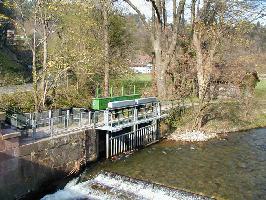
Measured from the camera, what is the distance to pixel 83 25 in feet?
116

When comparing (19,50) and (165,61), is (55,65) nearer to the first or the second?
(165,61)

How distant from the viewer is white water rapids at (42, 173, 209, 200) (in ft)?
52.4

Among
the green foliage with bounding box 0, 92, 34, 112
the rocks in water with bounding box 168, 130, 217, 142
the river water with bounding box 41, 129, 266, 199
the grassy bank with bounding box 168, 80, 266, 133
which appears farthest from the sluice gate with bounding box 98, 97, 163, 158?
the green foliage with bounding box 0, 92, 34, 112

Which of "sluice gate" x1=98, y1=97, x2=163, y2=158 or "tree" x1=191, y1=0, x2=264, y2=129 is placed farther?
"tree" x1=191, y1=0, x2=264, y2=129

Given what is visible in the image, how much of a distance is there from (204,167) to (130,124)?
5080 mm

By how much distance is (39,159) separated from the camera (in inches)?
653

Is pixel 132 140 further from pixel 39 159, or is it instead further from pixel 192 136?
pixel 39 159

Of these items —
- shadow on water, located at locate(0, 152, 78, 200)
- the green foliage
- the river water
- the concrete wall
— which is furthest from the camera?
the green foliage

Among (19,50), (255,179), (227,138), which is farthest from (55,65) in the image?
(19,50)

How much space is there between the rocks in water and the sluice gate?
1508 mm

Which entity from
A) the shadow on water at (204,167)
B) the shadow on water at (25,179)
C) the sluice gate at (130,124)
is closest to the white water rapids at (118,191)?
the shadow on water at (25,179)

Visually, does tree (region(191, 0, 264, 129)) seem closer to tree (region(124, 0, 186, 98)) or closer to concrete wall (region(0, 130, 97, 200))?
tree (region(124, 0, 186, 98))

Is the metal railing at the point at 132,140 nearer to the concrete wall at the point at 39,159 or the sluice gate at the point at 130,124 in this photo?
the sluice gate at the point at 130,124

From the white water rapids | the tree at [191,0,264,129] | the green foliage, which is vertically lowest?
the white water rapids
